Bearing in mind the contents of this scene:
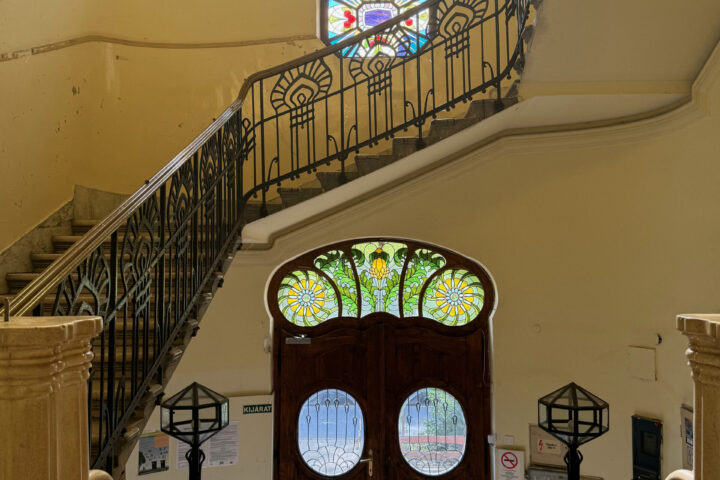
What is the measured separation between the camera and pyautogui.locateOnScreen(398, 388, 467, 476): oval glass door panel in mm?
5617

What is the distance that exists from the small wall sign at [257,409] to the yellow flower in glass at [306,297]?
87 cm

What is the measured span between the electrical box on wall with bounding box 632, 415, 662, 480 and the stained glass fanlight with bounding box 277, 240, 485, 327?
5.81ft

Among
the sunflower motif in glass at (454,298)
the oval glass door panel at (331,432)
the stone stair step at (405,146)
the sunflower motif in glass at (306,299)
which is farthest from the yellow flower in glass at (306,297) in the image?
the stone stair step at (405,146)

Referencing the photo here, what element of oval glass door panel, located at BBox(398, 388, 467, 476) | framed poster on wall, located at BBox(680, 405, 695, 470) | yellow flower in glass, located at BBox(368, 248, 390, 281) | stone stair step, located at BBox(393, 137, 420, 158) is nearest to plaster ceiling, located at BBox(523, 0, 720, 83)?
stone stair step, located at BBox(393, 137, 420, 158)

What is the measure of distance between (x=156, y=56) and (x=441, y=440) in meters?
4.50

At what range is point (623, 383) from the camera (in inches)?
196

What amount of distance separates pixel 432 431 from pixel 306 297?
1.70m

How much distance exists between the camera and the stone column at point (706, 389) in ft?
4.21

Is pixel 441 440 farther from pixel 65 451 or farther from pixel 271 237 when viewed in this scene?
pixel 65 451

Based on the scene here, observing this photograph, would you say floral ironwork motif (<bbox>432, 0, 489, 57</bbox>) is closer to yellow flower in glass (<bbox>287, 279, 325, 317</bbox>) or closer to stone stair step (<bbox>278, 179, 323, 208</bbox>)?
stone stair step (<bbox>278, 179, 323, 208</bbox>)

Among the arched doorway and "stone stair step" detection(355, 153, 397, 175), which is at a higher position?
"stone stair step" detection(355, 153, 397, 175)

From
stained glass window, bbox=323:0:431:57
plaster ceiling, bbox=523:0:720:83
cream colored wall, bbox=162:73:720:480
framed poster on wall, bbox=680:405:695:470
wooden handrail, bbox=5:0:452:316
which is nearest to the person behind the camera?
wooden handrail, bbox=5:0:452:316

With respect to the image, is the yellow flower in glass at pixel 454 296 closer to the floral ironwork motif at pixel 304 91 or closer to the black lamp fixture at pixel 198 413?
the floral ironwork motif at pixel 304 91

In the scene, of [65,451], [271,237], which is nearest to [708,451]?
[65,451]
